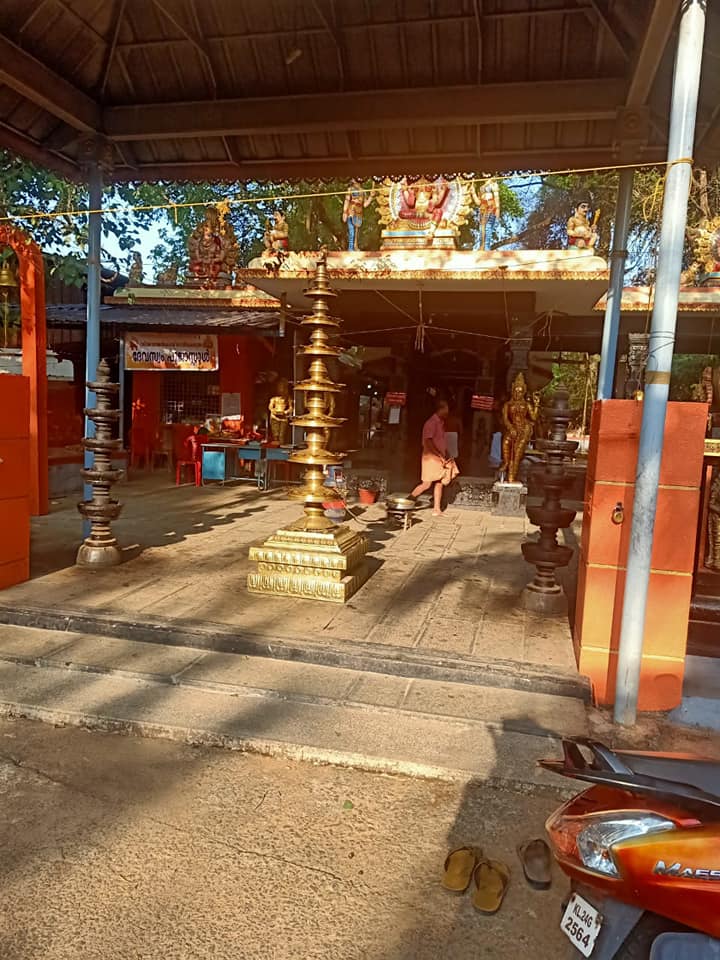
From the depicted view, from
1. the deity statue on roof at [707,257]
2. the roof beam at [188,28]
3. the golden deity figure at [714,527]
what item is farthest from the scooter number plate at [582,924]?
the deity statue on roof at [707,257]

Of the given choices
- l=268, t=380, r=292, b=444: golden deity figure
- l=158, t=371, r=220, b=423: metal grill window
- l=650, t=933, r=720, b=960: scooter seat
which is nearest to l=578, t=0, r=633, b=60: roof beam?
l=650, t=933, r=720, b=960: scooter seat

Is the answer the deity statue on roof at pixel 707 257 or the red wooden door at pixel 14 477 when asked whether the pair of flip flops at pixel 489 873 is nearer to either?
the red wooden door at pixel 14 477

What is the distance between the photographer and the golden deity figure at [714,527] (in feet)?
15.3

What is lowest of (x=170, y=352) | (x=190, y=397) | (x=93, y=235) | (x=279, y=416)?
(x=279, y=416)

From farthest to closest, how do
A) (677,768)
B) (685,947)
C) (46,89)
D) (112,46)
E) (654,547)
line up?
1. (112,46)
2. (46,89)
3. (654,547)
4. (677,768)
5. (685,947)

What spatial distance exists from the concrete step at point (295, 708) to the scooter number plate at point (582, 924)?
1.18m

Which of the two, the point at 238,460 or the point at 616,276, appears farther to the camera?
the point at 238,460

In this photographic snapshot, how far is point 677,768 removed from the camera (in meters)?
2.11

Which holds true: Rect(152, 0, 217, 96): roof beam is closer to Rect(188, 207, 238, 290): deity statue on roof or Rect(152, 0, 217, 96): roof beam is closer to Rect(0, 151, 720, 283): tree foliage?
Rect(0, 151, 720, 283): tree foliage

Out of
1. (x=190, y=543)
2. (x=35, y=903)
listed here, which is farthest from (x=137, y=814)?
(x=190, y=543)

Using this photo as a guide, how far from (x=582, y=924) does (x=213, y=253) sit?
1437 centimetres

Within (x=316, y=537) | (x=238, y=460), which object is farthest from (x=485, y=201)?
(x=316, y=537)

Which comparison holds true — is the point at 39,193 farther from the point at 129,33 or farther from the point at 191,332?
the point at 129,33

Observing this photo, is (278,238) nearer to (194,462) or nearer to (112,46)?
(112,46)
